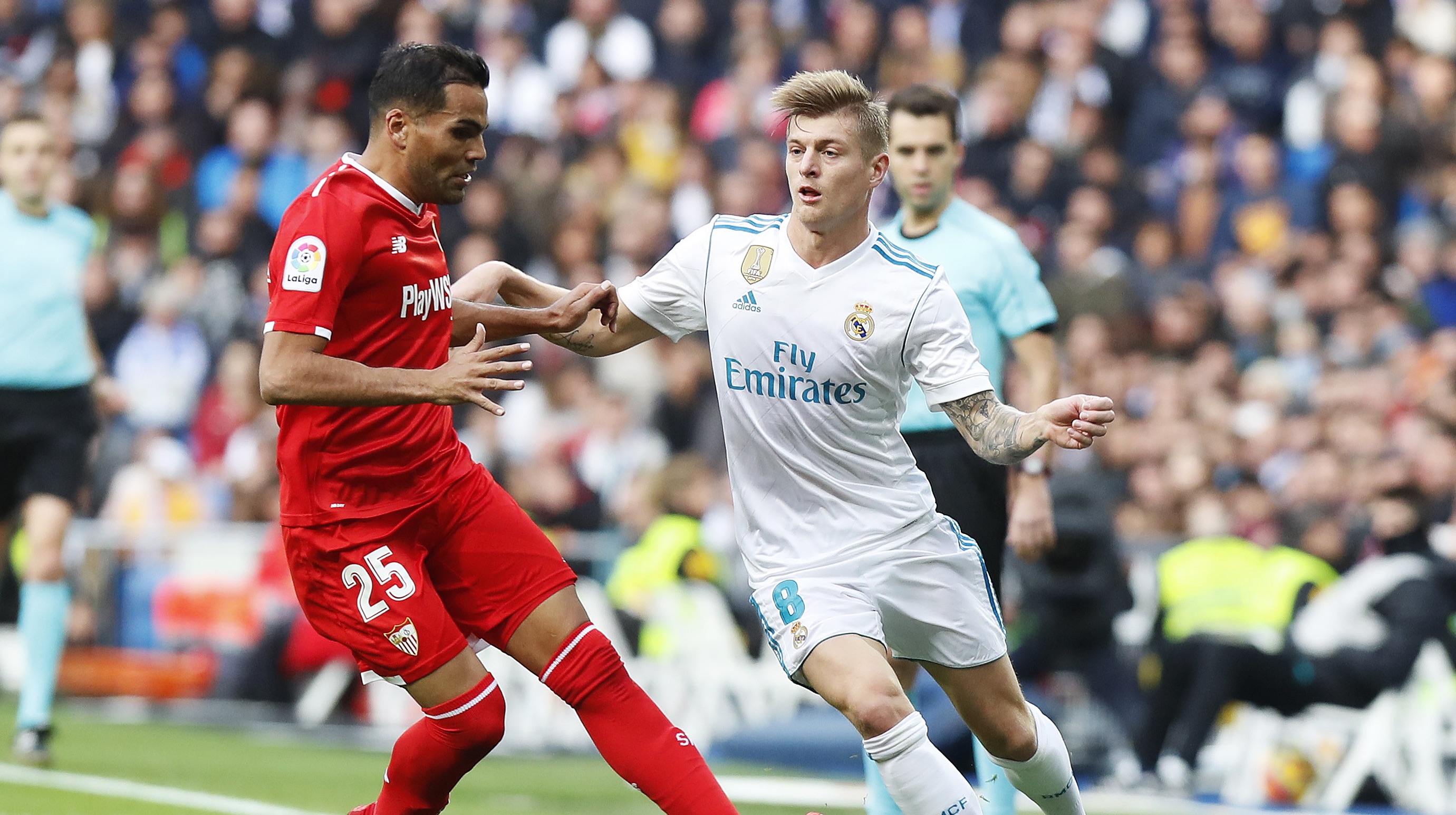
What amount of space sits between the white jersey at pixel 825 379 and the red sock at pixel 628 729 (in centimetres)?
53

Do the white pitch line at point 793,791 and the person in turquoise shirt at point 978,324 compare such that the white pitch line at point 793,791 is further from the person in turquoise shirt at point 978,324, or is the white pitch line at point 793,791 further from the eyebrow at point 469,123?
the eyebrow at point 469,123

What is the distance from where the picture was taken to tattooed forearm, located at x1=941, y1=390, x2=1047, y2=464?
518 centimetres

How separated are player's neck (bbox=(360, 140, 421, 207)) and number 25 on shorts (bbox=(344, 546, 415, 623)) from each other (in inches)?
44.7

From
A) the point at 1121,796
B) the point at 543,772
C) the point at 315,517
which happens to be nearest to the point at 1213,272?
the point at 1121,796

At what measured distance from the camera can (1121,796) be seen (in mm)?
10312

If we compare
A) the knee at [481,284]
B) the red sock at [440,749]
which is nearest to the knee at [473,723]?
the red sock at [440,749]

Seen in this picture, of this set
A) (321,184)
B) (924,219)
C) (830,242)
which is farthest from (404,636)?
(924,219)

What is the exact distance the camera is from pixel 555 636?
571 centimetres

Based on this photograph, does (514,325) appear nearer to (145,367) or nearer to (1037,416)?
(1037,416)

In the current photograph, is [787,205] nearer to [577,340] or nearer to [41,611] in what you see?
[41,611]

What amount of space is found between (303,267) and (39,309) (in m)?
4.21

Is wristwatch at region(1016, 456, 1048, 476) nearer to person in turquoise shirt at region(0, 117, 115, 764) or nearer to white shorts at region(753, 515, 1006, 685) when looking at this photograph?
white shorts at region(753, 515, 1006, 685)

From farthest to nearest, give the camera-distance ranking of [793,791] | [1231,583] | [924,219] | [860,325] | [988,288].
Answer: [1231,583] < [793,791] < [924,219] < [988,288] < [860,325]

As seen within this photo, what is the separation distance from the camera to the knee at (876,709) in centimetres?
519
